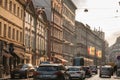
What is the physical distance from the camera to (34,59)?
76250mm

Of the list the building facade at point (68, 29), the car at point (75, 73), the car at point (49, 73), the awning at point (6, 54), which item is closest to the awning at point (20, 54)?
the awning at point (6, 54)

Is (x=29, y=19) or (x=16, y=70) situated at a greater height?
(x=29, y=19)

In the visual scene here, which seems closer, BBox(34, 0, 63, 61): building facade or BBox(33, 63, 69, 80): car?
BBox(33, 63, 69, 80): car

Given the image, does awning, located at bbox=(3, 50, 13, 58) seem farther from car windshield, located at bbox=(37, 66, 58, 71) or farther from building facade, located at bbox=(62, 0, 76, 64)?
building facade, located at bbox=(62, 0, 76, 64)

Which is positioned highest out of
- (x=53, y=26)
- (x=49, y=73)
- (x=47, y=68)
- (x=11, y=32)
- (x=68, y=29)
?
(x=68, y=29)

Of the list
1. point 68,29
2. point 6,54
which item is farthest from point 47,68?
point 68,29

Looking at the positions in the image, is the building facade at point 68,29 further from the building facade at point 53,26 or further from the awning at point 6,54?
the awning at point 6,54

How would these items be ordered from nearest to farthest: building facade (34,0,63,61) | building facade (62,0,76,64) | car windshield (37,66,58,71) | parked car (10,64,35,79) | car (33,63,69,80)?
car (33,63,69,80) < car windshield (37,66,58,71) < parked car (10,64,35,79) < building facade (34,0,63,61) < building facade (62,0,76,64)

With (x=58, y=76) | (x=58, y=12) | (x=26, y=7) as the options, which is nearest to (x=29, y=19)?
(x=26, y=7)

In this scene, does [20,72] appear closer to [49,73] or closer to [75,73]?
[75,73]

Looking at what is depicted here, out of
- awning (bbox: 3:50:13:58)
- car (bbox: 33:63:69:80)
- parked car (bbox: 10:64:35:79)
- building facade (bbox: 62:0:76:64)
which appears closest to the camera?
car (bbox: 33:63:69:80)

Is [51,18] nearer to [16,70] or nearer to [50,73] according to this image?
[16,70]

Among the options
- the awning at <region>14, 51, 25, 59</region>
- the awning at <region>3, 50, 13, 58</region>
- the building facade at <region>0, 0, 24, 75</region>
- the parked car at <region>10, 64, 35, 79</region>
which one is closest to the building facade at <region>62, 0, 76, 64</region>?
the building facade at <region>0, 0, 24, 75</region>

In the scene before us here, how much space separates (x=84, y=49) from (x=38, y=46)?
74064 mm
